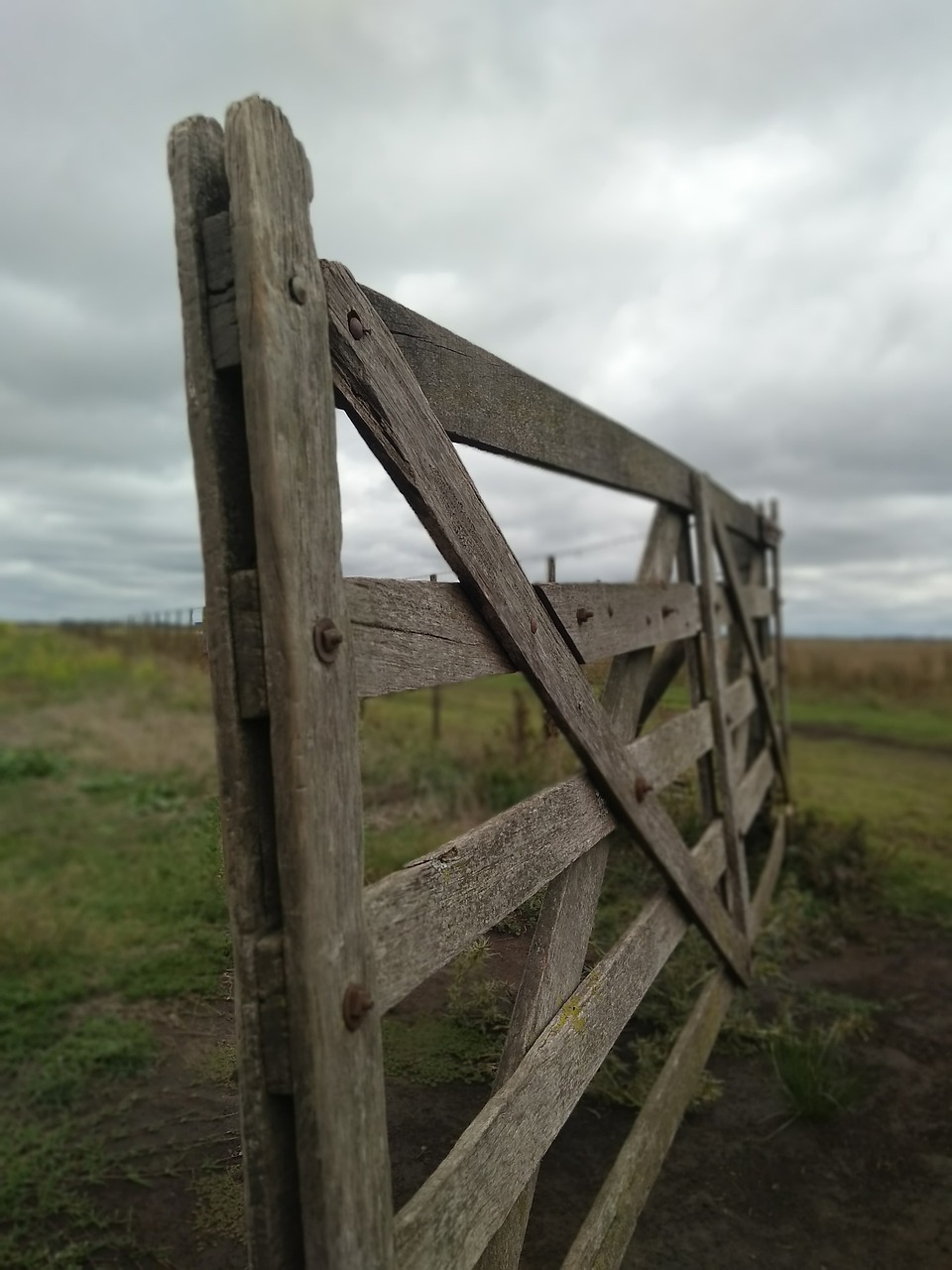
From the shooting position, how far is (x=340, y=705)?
1.56 metres

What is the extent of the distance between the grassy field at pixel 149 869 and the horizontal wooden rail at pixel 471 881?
1.62 feet

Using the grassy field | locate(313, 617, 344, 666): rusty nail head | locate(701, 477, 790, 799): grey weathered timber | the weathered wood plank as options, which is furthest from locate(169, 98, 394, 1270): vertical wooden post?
locate(701, 477, 790, 799): grey weathered timber

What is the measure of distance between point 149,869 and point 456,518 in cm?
553

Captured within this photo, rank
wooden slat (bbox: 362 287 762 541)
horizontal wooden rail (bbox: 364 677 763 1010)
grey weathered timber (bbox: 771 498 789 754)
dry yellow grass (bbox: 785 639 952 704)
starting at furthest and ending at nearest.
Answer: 1. dry yellow grass (bbox: 785 639 952 704)
2. grey weathered timber (bbox: 771 498 789 754)
3. wooden slat (bbox: 362 287 762 541)
4. horizontal wooden rail (bbox: 364 677 763 1010)

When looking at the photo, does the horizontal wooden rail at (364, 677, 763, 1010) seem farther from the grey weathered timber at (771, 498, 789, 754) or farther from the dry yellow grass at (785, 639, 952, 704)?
the dry yellow grass at (785, 639, 952, 704)

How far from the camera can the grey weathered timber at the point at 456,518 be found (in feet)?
5.74

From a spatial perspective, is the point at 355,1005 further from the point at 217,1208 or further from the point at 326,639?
the point at 217,1208

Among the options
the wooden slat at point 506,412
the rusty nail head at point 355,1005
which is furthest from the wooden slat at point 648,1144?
the wooden slat at point 506,412

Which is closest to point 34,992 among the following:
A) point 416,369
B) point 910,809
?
point 416,369

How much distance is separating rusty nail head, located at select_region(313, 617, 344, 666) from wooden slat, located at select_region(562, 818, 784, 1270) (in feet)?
6.55

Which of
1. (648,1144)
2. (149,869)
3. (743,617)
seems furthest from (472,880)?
(149,869)

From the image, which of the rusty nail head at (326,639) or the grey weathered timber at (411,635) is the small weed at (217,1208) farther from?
the rusty nail head at (326,639)

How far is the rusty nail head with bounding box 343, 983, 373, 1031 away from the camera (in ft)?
4.99

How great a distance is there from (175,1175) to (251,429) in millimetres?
3037
